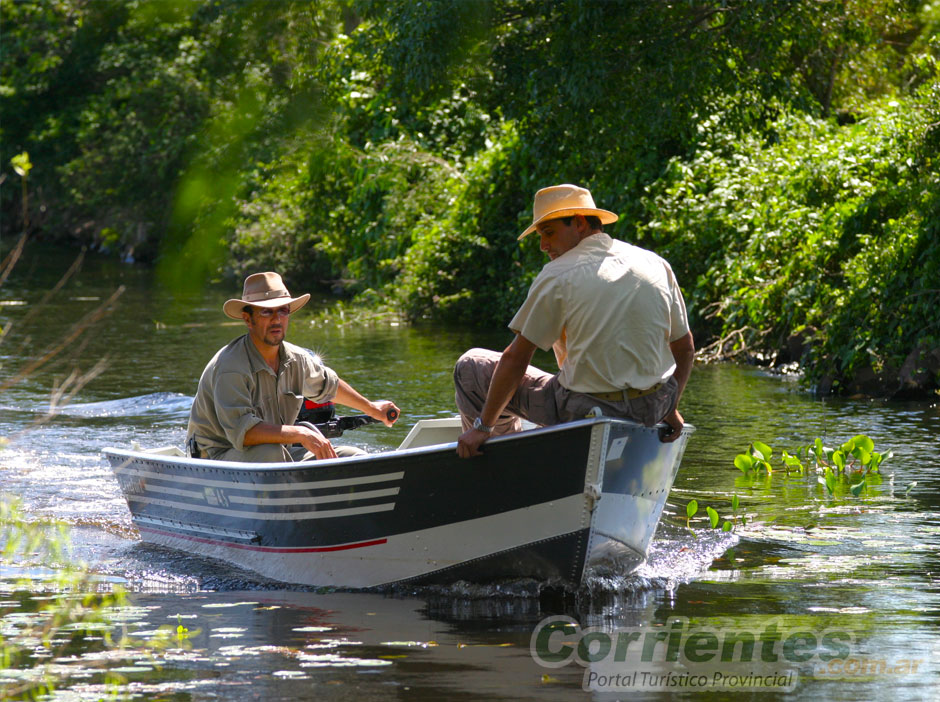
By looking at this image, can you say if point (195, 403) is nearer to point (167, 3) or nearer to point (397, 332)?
point (167, 3)

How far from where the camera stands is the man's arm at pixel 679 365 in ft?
19.4

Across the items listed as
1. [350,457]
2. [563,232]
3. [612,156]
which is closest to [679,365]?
[563,232]

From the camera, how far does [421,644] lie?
539cm

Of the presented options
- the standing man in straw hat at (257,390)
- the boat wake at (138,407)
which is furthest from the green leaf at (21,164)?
the boat wake at (138,407)

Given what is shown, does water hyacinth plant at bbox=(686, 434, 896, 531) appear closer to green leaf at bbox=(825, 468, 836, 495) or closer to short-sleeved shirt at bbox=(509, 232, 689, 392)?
green leaf at bbox=(825, 468, 836, 495)

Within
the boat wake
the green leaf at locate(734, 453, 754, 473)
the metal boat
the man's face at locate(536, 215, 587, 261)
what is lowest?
the boat wake

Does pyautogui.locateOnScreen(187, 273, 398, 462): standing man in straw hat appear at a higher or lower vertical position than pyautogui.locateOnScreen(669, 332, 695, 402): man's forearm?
lower

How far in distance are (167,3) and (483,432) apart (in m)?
2.98

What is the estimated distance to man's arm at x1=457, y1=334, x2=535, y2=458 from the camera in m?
5.58

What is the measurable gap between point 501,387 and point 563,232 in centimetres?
70

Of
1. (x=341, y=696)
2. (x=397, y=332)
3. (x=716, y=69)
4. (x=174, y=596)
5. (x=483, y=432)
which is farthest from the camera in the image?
(x=397, y=332)

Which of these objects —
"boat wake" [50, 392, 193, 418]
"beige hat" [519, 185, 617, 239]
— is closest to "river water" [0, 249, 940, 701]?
"boat wake" [50, 392, 193, 418]

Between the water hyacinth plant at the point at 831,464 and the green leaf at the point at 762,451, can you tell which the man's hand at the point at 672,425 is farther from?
the green leaf at the point at 762,451

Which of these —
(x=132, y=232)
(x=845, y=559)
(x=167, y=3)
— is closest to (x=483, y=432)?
(x=845, y=559)
